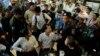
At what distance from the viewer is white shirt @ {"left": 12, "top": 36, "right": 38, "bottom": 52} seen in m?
11.5

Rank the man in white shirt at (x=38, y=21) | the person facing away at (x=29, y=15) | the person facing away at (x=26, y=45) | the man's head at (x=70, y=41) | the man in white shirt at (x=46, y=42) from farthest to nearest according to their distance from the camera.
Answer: the person facing away at (x=29, y=15) → the man in white shirt at (x=38, y=21) → the man in white shirt at (x=46, y=42) → the man's head at (x=70, y=41) → the person facing away at (x=26, y=45)

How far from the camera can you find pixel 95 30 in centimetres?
1329

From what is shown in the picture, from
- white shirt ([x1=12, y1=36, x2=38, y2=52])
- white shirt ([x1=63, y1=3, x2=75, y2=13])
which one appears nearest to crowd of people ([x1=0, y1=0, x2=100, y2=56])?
white shirt ([x1=12, y1=36, x2=38, y2=52])

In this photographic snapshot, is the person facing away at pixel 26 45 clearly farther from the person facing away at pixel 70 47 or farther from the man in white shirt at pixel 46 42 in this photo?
the person facing away at pixel 70 47

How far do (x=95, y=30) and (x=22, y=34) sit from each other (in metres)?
2.42

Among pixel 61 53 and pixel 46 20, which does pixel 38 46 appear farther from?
pixel 46 20

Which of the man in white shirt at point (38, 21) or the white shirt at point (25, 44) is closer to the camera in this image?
the white shirt at point (25, 44)

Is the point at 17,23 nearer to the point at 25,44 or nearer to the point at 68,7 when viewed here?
the point at 25,44

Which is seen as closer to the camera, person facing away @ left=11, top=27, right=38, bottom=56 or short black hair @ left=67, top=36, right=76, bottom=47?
person facing away @ left=11, top=27, right=38, bottom=56

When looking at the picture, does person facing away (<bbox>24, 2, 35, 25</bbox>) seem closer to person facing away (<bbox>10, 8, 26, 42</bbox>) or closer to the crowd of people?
the crowd of people

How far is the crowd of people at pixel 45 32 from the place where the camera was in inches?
461

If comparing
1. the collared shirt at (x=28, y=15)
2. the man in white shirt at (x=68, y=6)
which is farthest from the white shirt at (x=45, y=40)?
the man in white shirt at (x=68, y=6)

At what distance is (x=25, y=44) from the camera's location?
38.2 ft

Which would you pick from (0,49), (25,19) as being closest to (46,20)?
(25,19)
